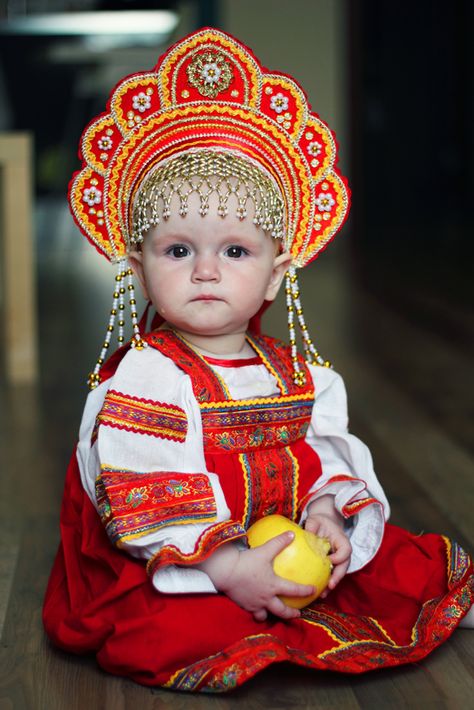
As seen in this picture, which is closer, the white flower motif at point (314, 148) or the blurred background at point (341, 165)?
the white flower motif at point (314, 148)

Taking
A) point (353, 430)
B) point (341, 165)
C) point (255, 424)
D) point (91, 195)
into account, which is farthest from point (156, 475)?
point (341, 165)

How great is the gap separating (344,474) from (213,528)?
0.89ft

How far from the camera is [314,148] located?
1396 millimetres

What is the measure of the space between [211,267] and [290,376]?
212 mm

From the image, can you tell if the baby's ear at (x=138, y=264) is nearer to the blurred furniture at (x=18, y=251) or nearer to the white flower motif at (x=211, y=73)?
the white flower motif at (x=211, y=73)

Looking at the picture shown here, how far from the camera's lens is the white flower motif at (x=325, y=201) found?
55.9 inches

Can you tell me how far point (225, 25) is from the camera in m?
6.21

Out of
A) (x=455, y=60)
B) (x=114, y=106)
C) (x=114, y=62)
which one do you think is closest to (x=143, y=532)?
(x=114, y=106)

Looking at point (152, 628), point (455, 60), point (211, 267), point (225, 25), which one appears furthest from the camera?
point (455, 60)

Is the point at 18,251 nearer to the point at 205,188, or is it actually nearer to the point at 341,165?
the point at 205,188

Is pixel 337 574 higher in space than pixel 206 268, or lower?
lower

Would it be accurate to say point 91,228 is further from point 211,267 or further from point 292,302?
point 292,302

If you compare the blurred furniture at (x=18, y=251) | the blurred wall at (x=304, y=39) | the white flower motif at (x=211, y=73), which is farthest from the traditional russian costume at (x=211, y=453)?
the blurred wall at (x=304, y=39)

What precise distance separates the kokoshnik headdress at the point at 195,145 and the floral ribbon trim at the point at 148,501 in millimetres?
184
